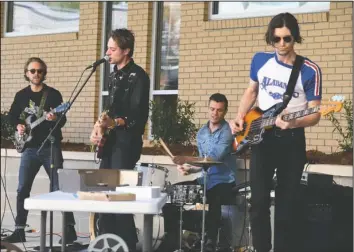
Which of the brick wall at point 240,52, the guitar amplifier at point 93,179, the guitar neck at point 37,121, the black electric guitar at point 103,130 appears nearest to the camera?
the guitar amplifier at point 93,179

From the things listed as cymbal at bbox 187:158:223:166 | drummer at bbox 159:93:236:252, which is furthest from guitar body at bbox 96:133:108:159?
drummer at bbox 159:93:236:252

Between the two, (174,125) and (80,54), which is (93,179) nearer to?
(174,125)

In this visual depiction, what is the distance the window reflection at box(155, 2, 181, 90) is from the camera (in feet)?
32.7

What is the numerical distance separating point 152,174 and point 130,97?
0.87 meters

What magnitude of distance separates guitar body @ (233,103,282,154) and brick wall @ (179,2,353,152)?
7.99 ft

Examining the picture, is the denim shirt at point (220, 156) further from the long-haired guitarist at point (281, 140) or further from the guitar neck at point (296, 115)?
the guitar neck at point (296, 115)

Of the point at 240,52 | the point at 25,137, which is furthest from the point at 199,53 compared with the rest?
the point at 25,137

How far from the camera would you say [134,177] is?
216 inches

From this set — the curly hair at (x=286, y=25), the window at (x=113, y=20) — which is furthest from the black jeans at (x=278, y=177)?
the window at (x=113, y=20)

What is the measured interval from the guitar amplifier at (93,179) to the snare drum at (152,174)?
1.45 metres

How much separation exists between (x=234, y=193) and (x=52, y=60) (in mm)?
4615

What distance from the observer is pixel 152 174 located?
704 centimetres

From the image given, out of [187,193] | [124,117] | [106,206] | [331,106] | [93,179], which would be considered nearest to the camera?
[106,206]

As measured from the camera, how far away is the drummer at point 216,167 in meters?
7.25
